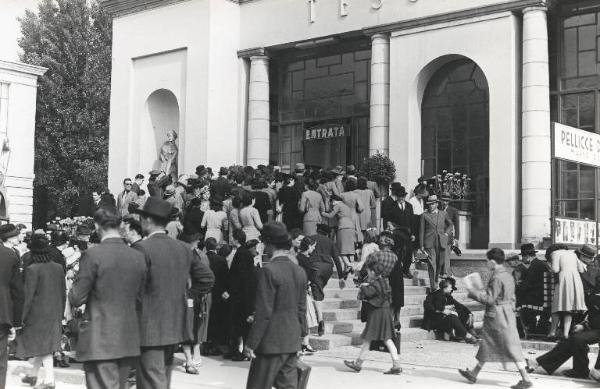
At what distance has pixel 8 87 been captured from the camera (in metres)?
34.8

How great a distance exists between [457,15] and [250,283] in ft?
36.4

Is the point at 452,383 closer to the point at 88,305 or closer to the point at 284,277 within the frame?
the point at 284,277

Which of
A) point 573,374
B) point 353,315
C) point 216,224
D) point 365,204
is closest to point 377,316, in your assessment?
point 573,374

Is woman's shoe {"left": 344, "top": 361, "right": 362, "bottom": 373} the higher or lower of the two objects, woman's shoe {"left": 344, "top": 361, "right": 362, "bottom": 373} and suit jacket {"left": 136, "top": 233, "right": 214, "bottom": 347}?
the lower

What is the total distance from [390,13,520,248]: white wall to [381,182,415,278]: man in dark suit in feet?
12.5

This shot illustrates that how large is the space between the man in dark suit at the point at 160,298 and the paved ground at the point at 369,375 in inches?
129

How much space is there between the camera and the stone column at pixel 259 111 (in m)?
24.8

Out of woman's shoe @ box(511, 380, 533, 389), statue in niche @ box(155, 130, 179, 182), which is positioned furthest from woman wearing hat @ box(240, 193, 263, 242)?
statue in niche @ box(155, 130, 179, 182)

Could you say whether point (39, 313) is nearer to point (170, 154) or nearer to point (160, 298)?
point (160, 298)

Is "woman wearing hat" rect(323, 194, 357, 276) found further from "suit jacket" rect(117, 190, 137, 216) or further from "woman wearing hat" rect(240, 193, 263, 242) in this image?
"suit jacket" rect(117, 190, 137, 216)

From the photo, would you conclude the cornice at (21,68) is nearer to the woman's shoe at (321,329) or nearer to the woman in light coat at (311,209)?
the woman in light coat at (311,209)

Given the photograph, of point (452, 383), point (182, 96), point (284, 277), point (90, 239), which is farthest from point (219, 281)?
point (182, 96)

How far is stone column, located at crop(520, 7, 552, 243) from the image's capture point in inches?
754

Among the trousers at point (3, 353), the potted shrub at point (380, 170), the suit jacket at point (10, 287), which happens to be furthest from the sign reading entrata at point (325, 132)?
the trousers at point (3, 353)
